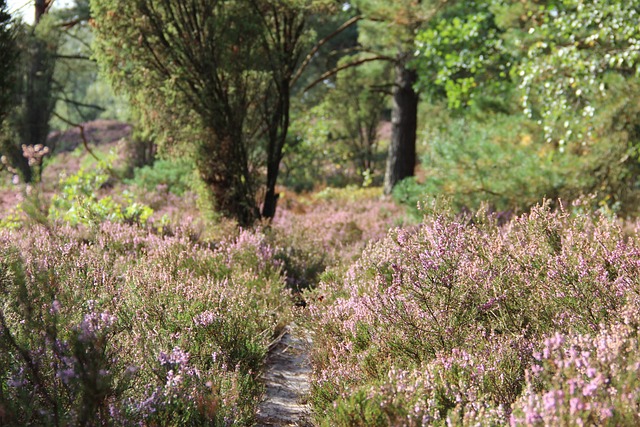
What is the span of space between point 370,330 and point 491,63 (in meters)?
8.74

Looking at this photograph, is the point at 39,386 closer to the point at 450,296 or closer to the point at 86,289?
the point at 86,289

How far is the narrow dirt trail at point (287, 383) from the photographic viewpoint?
3535 millimetres

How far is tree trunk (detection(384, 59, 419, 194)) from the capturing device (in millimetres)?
13352

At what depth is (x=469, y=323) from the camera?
3463 mm

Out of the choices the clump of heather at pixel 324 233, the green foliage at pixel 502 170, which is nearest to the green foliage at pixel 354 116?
the clump of heather at pixel 324 233

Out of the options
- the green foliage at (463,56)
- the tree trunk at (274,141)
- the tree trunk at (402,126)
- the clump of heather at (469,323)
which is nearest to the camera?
the clump of heather at (469,323)

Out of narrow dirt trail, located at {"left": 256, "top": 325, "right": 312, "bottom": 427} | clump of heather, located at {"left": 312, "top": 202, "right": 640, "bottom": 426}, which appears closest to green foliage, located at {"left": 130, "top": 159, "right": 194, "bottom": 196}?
narrow dirt trail, located at {"left": 256, "top": 325, "right": 312, "bottom": 427}

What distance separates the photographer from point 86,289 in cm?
363

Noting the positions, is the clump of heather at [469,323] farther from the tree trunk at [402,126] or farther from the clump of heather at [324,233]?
the tree trunk at [402,126]

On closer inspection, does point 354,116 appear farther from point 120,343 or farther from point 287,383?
point 120,343

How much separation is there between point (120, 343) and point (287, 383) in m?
1.42

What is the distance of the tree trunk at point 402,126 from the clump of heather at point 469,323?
931 cm

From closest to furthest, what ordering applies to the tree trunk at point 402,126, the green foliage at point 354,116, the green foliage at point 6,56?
1. the green foliage at point 6,56
2. the tree trunk at point 402,126
3. the green foliage at point 354,116

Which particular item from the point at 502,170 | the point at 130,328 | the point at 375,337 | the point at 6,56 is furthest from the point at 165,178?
the point at 375,337
